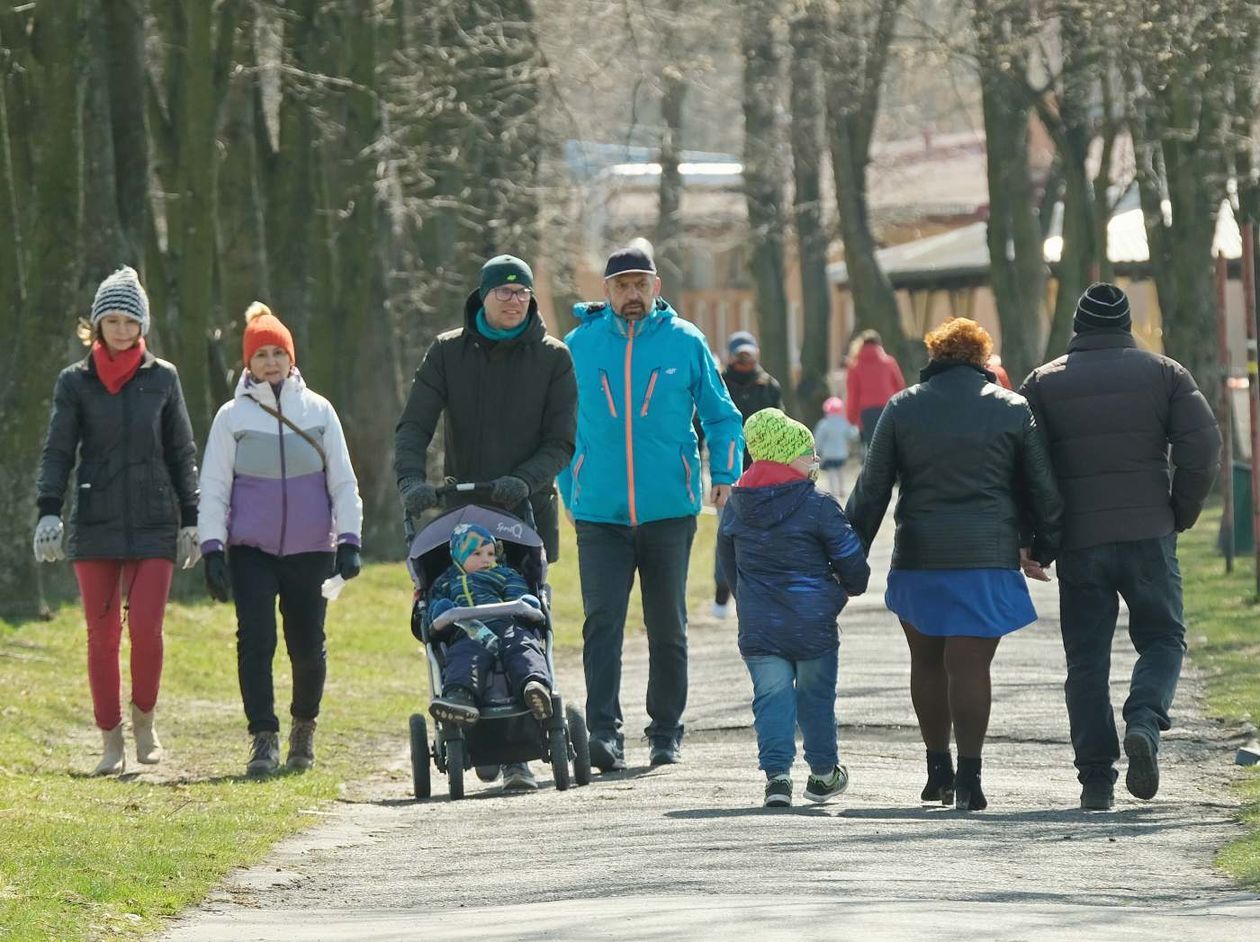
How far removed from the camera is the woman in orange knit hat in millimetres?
11430

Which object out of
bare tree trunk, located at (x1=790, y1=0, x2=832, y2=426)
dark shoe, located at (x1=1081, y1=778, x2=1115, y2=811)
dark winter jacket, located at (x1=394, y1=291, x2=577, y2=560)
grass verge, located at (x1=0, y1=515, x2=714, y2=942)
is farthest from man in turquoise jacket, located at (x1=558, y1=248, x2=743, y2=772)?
bare tree trunk, located at (x1=790, y1=0, x2=832, y2=426)

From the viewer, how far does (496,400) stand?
35.9ft

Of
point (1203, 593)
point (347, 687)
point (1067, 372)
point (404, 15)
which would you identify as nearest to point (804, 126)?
point (404, 15)

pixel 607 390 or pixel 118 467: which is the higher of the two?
pixel 607 390

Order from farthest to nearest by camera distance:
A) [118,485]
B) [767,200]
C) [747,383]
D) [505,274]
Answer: [767,200] → [747,383] → [118,485] → [505,274]

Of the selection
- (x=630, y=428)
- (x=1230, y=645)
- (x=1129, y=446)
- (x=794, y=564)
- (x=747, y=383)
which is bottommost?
(x=1230, y=645)

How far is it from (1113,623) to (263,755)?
3.65 meters

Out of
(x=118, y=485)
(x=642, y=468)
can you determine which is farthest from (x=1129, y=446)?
(x=118, y=485)

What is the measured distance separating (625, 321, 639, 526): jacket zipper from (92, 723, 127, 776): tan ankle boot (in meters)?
2.39

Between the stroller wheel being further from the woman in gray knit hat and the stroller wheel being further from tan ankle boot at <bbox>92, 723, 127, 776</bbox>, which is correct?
tan ankle boot at <bbox>92, 723, 127, 776</bbox>

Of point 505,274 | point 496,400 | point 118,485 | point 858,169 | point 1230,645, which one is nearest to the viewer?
point 505,274

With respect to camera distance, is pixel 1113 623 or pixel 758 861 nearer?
pixel 758 861

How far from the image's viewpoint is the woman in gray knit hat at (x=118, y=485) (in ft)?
37.7

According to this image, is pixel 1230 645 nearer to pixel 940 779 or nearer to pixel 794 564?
pixel 940 779
